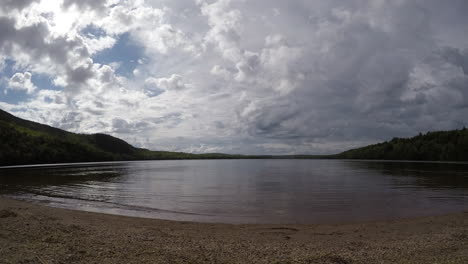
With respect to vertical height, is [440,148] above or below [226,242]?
above

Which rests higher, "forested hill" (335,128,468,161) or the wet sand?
"forested hill" (335,128,468,161)

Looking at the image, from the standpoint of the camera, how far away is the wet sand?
439 inches

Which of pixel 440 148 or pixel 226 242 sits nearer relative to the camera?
pixel 226 242

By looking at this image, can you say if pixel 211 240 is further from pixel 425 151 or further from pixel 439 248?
pixel 425 151

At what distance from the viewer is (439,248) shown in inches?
513

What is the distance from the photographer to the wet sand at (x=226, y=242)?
1114 cm

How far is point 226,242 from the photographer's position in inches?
569

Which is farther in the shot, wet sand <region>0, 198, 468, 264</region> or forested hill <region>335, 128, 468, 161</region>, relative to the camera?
forested hill <region>335, 128, 468, 161</region>

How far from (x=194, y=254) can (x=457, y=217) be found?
21848 millimetres

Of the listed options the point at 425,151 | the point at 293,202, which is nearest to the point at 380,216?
the point at 293,202

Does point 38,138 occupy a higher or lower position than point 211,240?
higher

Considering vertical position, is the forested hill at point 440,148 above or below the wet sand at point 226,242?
above

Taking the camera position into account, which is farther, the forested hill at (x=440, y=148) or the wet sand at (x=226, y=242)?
the forested hill at (x=440, y=148)

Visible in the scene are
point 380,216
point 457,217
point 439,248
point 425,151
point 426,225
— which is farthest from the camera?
point 425,151
